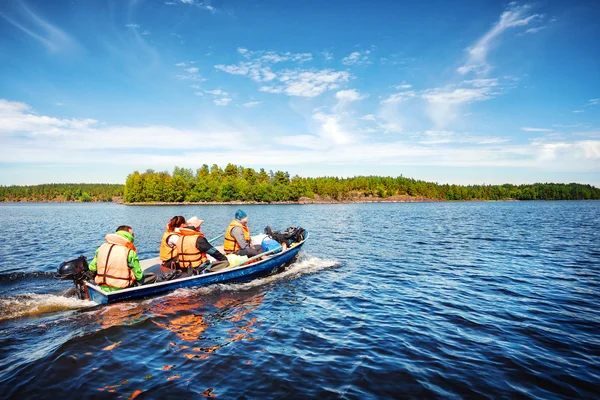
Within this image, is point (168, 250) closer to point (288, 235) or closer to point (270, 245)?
point (270, 245)

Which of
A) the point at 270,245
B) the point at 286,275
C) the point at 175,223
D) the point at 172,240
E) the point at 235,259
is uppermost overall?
the point at 175,223

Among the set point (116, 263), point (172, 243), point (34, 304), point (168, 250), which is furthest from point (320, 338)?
point (34, 304)

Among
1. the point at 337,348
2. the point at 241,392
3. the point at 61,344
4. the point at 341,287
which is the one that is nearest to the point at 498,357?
the point at 337,348

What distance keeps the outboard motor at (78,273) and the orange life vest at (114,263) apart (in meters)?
0.85

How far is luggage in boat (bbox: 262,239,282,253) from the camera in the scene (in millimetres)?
14391

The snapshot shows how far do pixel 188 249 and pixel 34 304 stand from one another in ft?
14.7

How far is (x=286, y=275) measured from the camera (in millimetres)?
14227

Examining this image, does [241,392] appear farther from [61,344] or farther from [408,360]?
[61,344]

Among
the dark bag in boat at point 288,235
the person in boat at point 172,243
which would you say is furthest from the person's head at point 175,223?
the dark bag in boat at point 288,235

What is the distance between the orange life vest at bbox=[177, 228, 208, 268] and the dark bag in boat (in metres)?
4.90

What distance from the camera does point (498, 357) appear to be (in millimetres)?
6750

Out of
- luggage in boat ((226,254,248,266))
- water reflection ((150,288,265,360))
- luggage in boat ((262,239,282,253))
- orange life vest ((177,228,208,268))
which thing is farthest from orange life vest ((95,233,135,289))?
luggage in boat ((262,239,282,253))

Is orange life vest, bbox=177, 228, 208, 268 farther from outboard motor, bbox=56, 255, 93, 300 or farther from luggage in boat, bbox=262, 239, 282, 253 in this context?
luggage in boat, bbox=262, 239, 282, 253

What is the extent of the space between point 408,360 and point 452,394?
1.19 m
